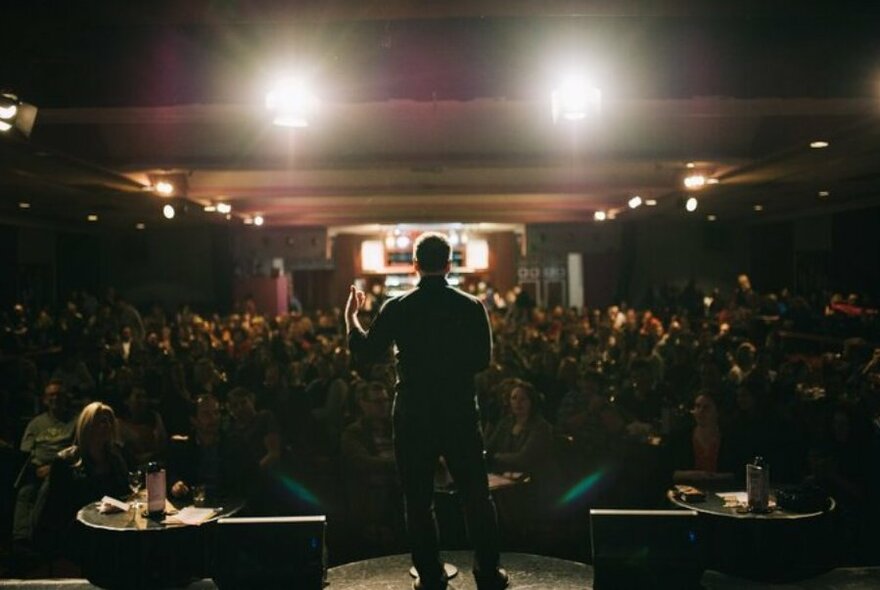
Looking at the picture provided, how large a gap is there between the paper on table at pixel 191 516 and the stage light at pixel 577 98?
273cm

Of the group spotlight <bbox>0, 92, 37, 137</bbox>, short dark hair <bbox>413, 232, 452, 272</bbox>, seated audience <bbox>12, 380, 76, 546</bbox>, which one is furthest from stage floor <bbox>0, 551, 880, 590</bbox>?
spotlight <bbox>0, 92, 37, 137</bbox>

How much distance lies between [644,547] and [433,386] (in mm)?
1020

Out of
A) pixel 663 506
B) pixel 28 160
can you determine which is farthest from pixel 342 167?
pixel 663 506

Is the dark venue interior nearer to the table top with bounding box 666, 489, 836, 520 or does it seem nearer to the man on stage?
the table top with bounding box 666, 489, 836, 520

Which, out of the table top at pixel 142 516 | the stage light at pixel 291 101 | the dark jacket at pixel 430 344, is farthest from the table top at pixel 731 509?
the stage light at pixel 291 101

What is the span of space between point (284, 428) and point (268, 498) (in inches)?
62.8

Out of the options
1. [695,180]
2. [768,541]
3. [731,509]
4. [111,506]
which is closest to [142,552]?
[111,506]

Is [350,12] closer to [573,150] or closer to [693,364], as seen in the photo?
[573,150]

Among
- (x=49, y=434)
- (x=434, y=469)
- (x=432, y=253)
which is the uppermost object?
(x=432, y=253)

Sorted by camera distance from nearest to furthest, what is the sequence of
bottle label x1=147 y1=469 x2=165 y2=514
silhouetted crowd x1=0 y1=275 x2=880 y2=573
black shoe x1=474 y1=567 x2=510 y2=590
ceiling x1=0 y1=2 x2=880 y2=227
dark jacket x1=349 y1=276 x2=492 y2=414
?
dark jacket x1=349 y1=276 x2=492 y2=414, black shoe x1=474 y1=567 x2=510 y2=590, ceiling x1=0 y1=2 x2=880 y2=227, bottle label x1=147 y1=469 x2=165 y2=514, silhouetted crowd x1=0 y1=275 x2=880 y2=573

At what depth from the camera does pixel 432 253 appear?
2.83 metres

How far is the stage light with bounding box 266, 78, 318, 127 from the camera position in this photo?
13.6 ft

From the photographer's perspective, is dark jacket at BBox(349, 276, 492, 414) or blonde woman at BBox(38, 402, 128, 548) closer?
dark jacket at BBox(349, 276, 492, 414)

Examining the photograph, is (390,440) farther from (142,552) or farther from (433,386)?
(433,386)
